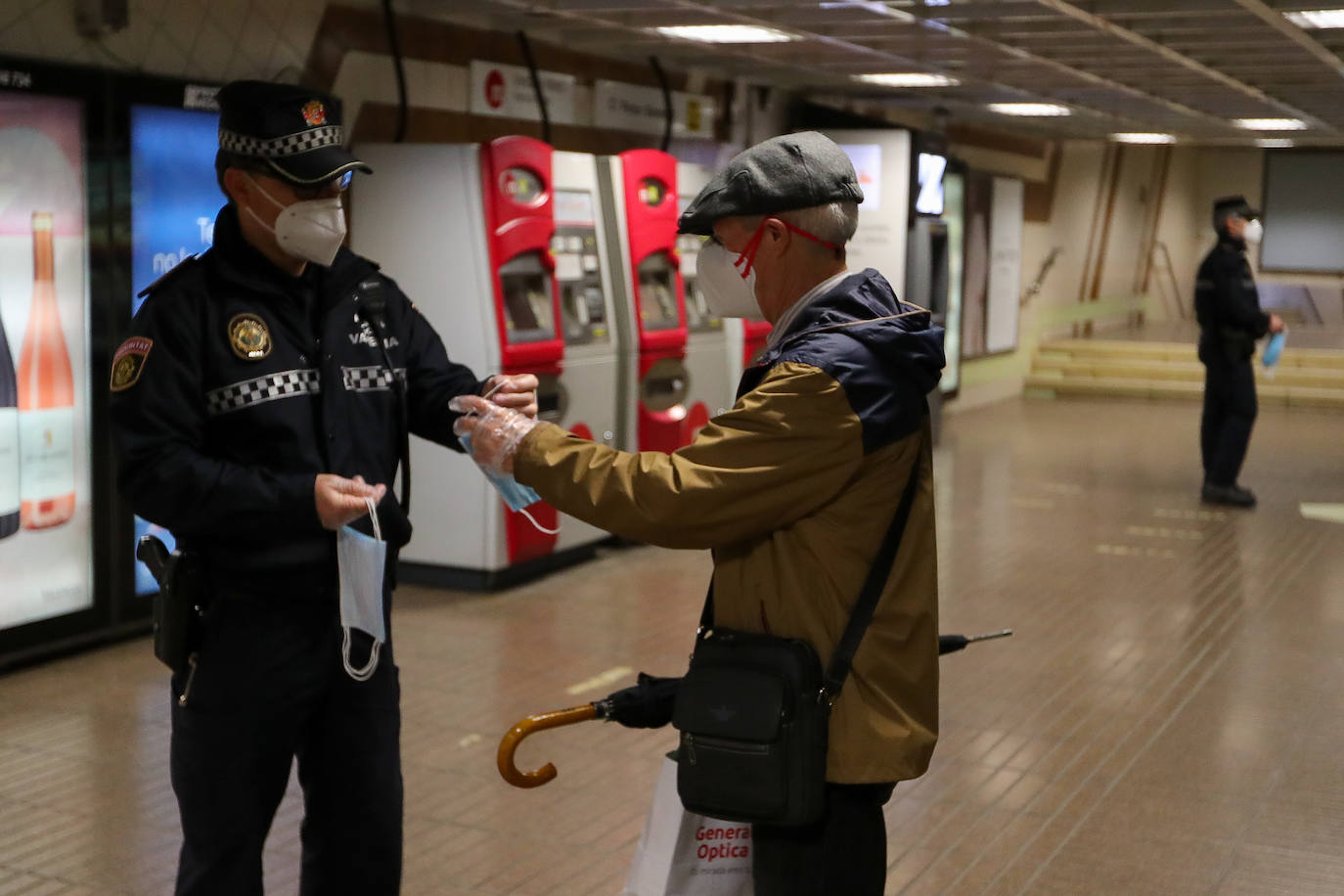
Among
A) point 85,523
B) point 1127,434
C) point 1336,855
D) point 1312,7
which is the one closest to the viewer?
point 1336,855

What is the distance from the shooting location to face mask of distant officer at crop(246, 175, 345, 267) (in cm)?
228

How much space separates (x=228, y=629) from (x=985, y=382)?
12722 mm

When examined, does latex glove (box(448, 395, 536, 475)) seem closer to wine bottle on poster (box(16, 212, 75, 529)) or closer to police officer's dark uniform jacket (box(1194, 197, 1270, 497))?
wine bottle on poster (box(16, 212, 75, 529))

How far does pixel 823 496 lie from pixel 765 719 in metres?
0.30

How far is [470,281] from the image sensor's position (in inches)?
237

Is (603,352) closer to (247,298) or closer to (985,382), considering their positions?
(247,298)

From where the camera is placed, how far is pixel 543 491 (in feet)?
6.46

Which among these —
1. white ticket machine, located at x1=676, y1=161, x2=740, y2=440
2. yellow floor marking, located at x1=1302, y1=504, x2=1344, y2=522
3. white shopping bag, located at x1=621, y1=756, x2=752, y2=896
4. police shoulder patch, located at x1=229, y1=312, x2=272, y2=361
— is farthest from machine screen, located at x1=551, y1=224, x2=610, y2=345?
white shopping bag, located at x1=621, y1=756, x2=752, y2=896

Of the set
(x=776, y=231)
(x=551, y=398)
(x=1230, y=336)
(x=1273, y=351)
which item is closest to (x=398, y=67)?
(x=551, y=398)

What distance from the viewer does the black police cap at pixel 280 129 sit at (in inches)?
88.6

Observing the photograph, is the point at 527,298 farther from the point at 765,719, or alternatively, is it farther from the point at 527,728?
the point at 765,719

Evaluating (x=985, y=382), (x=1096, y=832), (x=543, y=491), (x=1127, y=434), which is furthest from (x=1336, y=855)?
(x=985, y=382)

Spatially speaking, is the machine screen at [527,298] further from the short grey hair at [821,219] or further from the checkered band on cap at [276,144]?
the short grey hair at [821,219]

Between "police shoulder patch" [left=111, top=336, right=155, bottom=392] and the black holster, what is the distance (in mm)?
273
